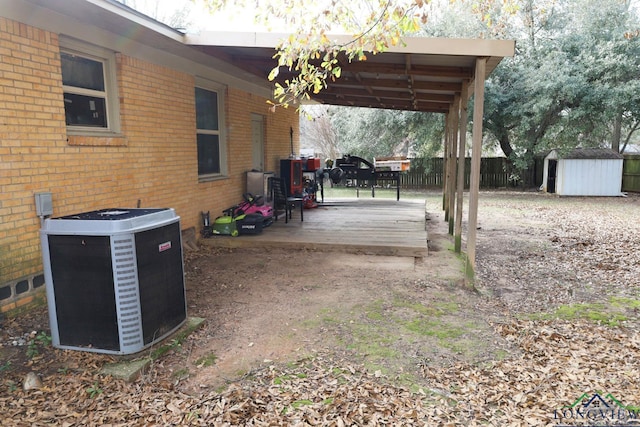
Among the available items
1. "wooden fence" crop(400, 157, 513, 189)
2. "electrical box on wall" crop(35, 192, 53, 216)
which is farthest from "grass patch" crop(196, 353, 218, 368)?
"wooden fence" crop(400, 157, 513, 189)

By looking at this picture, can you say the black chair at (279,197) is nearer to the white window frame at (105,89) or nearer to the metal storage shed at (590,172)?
the white window frame at (105,89)

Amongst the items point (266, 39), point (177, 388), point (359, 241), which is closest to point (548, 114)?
point (359, 241)

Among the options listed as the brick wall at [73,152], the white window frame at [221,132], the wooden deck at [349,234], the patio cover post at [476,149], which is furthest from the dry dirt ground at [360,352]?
the white window frame at [221,132]

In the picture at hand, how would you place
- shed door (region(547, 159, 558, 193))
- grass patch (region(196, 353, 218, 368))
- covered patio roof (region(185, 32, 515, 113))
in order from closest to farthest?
1. grass patch (region(196, 353, 218, 368))
2. covered patio roof (region(185, 32, 515, 113))
3. shed door (region(547, 159, 558, 193))

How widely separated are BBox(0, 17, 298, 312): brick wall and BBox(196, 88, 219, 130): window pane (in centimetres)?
50

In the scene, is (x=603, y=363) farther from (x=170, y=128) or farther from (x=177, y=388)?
(x=170, y=128)

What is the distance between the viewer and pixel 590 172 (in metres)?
16.4

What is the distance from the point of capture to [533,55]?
15836 mm

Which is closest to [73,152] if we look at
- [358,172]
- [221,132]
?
[221,132]

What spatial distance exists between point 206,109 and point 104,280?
197 inches

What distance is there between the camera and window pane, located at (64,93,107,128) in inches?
180

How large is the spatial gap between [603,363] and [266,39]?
468 cm

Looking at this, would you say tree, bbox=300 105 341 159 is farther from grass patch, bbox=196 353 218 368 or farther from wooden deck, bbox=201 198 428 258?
grass patch, bbox=196 353 218 368

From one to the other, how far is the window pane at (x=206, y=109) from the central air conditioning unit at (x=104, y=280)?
427 centimetres
